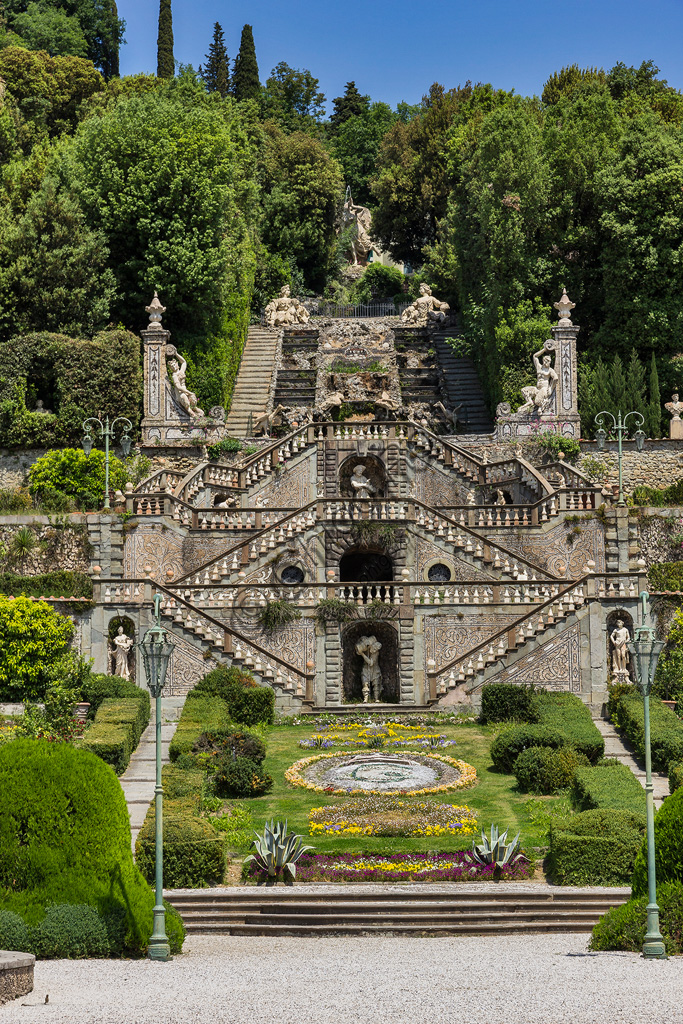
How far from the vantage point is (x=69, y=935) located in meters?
17.5

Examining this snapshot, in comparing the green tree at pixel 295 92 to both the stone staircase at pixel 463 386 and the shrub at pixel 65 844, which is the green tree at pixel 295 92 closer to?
the stone staircase at pixel 463 386

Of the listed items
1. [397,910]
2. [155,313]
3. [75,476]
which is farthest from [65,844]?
[155,313]

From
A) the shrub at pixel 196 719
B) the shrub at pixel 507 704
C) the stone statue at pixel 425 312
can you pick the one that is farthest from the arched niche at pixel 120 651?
the stone statue at pixel 425 312

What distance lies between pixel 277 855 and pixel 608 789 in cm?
690

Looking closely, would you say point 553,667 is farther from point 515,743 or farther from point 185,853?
point 185,853

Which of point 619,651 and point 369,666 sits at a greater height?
point 619,651

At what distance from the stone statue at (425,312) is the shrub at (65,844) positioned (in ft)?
170

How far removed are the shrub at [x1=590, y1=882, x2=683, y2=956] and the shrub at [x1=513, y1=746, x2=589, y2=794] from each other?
389 inches

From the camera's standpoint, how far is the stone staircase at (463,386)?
2306 inches

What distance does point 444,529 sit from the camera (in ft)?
136

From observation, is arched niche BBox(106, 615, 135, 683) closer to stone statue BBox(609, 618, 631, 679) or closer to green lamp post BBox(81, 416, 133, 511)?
green lamp post BBox(81, 416, 133, 511)

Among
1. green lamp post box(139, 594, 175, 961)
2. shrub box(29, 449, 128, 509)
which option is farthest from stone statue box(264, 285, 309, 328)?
green lamp post box(139, 594, 175, 961)

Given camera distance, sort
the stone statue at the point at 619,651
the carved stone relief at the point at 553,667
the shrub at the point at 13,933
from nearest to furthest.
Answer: the shrub at the point at 13,933
the carved stone relief at the point at 553,667
the stone statue at the point at 619,651

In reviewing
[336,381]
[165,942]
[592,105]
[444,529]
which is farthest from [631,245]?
[165,942]
